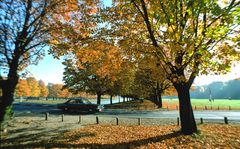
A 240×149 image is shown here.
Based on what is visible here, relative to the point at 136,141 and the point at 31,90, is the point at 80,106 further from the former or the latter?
A: the point at 31,90

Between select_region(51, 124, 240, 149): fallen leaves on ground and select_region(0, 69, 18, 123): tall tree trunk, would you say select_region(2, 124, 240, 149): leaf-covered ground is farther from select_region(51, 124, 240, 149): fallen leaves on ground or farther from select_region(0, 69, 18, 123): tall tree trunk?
select_region(0, 69, 18, 123): tall tree trunk

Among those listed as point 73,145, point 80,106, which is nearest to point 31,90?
point 80,106

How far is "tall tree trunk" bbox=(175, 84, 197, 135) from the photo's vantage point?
11891 mm

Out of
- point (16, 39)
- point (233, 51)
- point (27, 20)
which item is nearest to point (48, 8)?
point (27, 20)

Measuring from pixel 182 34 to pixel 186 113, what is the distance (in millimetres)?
4845

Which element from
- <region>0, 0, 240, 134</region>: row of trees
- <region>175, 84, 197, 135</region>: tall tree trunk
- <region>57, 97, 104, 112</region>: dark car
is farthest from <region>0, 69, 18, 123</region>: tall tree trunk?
<region>57, 97, 104, 112</region>: dark car

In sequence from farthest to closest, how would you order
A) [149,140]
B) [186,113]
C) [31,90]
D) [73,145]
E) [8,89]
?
[31,90] → [186,113] → [8,89] → [149,140] → [73,145]

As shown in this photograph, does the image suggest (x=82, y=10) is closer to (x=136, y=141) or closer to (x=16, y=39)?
(x=16, y=39)

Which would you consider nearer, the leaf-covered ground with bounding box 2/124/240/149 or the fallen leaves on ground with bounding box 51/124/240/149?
the leaf-covered ground with bounding box 2/124/240/149

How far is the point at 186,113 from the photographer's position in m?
12.1

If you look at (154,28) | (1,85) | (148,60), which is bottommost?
(1,85)

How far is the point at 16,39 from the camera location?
39.0 ft

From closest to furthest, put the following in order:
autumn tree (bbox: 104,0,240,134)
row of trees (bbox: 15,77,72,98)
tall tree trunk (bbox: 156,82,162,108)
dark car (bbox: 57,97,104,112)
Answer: autumn tree (bbox: 104,0,240,134)
dark car (bbox: 57,97,104,112)
tall tree trunk (bbox: 156,82,162,108)
row of trees (bbox: 15,77,72,98)

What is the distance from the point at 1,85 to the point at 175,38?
10244 millimetres
